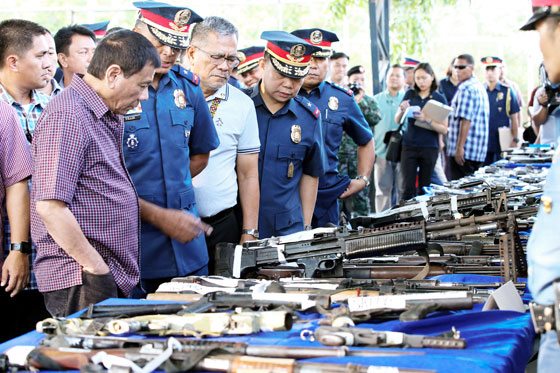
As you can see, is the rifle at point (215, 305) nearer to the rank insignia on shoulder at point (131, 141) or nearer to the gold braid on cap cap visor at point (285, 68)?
the rank insignia on shoulder at point (131, 141)

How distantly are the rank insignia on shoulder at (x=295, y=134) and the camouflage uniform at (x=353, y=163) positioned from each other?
3.16 metres

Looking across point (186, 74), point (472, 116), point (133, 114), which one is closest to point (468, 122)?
point (472, 116)

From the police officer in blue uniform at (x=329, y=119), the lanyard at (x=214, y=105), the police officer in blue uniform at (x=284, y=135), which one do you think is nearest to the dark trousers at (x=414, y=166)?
the police officer in blue uniform at (x=329, y=119)

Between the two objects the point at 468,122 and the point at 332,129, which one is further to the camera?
the point at 468,122

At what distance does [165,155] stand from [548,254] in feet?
7.21

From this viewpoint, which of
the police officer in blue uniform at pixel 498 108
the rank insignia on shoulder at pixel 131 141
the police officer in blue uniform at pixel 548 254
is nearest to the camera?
the police officer in blue uniform at pixel 548 254

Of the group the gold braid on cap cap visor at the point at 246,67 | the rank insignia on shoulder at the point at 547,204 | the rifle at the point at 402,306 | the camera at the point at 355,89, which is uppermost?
the camera at the point at 355,89

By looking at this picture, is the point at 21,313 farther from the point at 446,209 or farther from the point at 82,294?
the point at 446,209

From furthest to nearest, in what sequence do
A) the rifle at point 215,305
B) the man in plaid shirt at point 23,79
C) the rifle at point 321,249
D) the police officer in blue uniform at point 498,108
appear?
the police officer in blue uniform at point 498,108, the man in plaid shirt at point 23,79, the rifle at point 321,249, the rifle at point 215,305

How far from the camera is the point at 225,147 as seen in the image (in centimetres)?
486

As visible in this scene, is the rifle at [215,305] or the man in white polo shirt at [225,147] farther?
the man in white polo shirt at [225,147]

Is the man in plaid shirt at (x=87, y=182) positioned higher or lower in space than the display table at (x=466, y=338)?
higher

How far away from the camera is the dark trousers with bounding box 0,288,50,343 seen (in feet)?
14.1

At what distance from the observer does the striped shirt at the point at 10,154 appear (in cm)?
412
